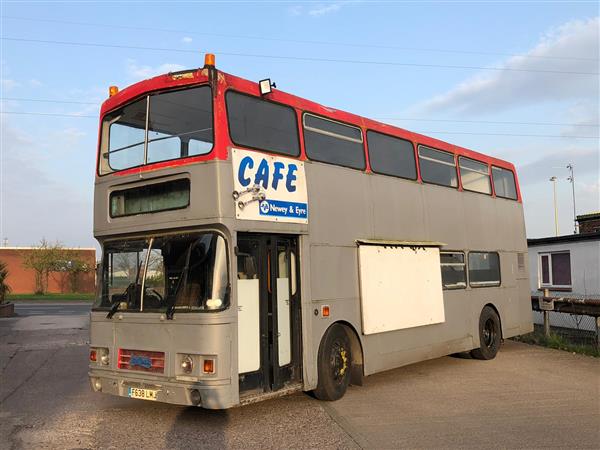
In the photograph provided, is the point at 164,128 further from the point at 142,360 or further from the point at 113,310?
the point at 142,360

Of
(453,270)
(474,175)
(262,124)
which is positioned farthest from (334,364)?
(474,175)

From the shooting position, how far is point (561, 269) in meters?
18.9

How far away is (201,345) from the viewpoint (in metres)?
6.23

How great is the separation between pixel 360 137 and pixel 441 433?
4.61 m

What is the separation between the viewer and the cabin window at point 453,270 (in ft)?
34.5

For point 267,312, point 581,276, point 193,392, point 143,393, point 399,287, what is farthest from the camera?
point 581,276

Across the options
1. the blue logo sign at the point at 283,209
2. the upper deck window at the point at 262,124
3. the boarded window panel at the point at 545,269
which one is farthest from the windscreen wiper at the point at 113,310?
the boarded window panel at the point at 545,269

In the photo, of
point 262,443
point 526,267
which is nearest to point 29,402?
point 262,443

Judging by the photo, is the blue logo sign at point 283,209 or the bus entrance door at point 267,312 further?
the blue logo sign at point 283,209

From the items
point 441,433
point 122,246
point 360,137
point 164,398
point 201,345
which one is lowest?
point 441,433

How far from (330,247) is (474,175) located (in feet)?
17.3

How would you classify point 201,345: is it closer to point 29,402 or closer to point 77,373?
point 29,402

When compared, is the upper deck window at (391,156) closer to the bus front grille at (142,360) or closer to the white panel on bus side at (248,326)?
the white panel on bus side at (248,326)

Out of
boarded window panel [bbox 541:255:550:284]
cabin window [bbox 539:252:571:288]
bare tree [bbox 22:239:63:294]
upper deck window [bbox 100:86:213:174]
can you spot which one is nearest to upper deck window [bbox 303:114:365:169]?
upper deck window [bbox 100:86:213:174]
